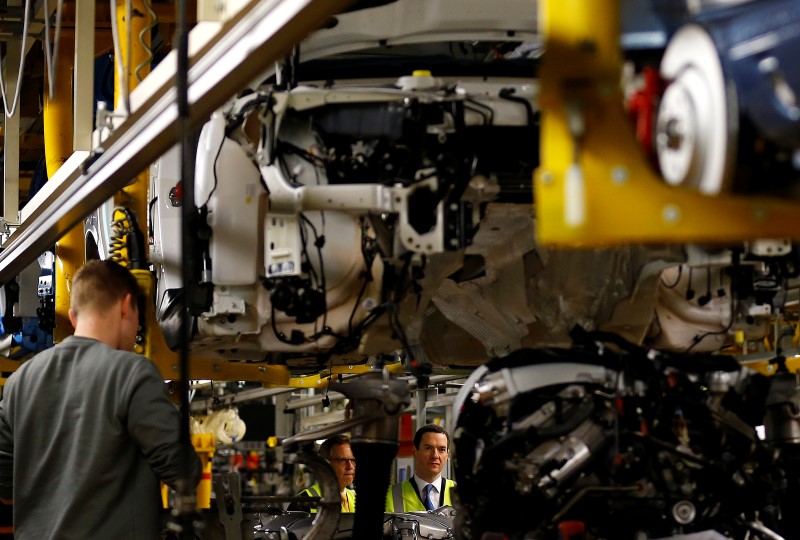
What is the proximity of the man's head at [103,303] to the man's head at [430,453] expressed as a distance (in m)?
5.30

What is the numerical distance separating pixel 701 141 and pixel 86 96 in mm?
4333

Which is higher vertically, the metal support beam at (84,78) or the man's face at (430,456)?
the metal support beam at (84,78)

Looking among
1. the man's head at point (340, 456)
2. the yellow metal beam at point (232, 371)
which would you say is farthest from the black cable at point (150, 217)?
the man's head at point (340, 456)

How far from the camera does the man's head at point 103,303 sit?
19.3ft

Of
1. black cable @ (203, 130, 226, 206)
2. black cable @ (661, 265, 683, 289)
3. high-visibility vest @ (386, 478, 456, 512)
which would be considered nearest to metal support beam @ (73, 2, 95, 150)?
black cable @ (203, 130, 226, 206)

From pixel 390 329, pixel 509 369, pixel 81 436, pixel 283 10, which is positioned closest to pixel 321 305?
pixel 390 329

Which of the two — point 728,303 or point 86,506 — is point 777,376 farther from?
point 86,506

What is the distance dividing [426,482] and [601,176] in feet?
27.0

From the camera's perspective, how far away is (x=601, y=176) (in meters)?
3.12

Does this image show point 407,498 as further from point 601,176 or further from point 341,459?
point 601,176

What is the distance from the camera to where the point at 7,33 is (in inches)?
416

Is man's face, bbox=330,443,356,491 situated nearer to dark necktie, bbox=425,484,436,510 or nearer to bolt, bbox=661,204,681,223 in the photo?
dark necktie, bbox=425,484,436,510

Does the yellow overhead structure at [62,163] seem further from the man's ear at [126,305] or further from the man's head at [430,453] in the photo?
the man's ear at [126,305]

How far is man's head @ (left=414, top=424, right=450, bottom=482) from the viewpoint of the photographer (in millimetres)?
10969
